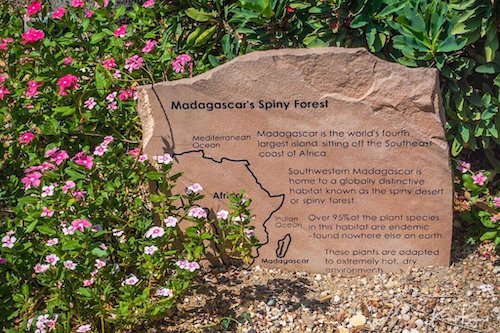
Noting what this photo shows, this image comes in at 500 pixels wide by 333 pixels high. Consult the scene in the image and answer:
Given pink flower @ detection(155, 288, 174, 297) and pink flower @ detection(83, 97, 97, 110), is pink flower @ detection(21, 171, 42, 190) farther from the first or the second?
pink flower @ detection(155, 288, 174, 297)

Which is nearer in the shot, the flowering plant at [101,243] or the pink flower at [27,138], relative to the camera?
the flowering plant at [101,243]

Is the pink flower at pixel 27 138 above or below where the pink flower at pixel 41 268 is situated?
above

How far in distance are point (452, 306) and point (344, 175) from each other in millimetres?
696

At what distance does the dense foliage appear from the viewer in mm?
2846

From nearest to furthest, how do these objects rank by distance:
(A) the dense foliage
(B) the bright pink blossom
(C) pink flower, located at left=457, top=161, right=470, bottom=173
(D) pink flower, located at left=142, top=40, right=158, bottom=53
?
(B) the bright pink blossom, (A) the dense foliage, (C) pink flower, located at left=457, top=161, right=470, bottom=173, (D) pink flower, located at left=142, top=40, right=158, bottom=53

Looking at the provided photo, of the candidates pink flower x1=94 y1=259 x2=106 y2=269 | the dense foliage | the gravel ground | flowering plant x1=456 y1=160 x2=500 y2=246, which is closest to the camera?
pink flower x1=94 y1=259 x2=106 y2=269

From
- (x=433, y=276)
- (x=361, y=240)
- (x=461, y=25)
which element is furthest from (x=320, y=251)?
(x=461, y=25)

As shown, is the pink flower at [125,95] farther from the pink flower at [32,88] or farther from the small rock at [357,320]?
the small rock at [357,320]

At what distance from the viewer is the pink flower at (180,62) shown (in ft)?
11.0

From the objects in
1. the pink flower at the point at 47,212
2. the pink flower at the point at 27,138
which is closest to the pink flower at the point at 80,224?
the pink flower at the point at 47,212

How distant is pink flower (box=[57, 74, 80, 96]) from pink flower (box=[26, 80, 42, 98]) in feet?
0.40

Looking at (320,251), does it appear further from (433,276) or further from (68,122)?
(68,122)

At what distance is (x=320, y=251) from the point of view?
10.5 ft

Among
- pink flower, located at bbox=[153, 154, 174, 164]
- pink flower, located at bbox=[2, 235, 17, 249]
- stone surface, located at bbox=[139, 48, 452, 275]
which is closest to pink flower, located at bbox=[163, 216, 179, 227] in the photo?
pink flower, located at bbox=[153, 154, 174, 164]
